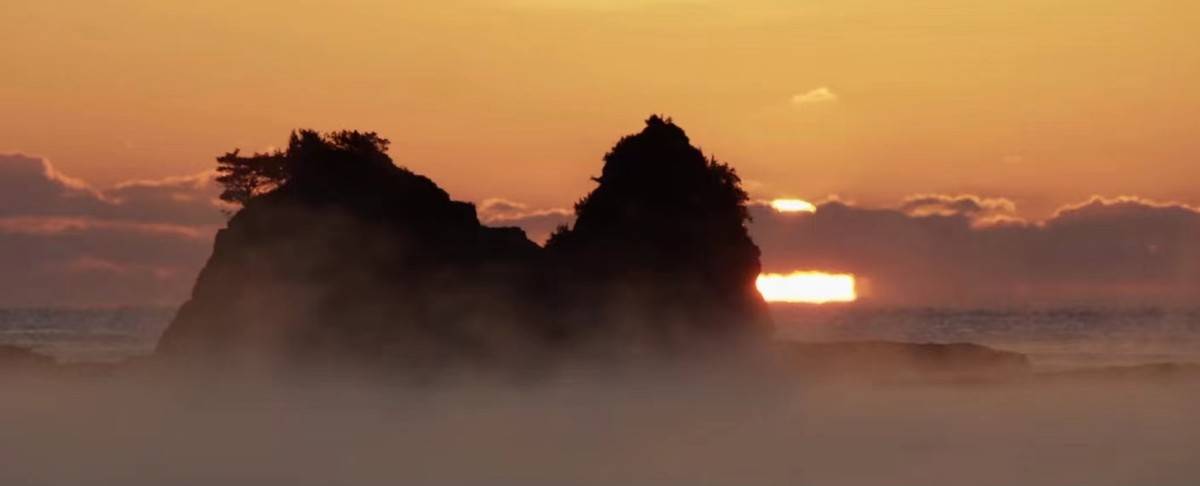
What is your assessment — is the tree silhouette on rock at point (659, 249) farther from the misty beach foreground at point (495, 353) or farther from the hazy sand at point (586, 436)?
the hazy sand at point (586, 436)

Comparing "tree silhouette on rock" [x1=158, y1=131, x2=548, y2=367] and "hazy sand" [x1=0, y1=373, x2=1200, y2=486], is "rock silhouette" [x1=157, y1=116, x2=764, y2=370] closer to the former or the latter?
"tree silhouette on rock" [x1=158, y1=131, x2=548, y2=367]

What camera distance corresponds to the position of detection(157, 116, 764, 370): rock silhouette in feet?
219

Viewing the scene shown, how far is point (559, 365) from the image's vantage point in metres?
68.3

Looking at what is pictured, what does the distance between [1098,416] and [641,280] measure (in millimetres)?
16596

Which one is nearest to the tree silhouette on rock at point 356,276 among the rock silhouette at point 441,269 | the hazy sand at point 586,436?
the rock silhouette at point 441,269

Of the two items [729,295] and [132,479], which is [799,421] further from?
[132,479]

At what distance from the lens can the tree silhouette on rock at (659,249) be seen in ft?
225

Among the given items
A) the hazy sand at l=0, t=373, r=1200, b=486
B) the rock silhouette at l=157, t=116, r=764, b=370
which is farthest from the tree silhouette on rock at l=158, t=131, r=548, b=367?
the hazy sand at l=0, t=373, r=1200, b=486

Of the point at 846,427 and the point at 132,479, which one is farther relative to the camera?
the point at 846,427

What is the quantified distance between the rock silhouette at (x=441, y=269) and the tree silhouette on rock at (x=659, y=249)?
49 millimetres

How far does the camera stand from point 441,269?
67.3 m

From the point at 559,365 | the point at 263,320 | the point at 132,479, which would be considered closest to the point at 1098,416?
the point at 559,365

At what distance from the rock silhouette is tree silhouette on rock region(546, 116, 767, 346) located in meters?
0.05

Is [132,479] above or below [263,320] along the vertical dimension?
below
